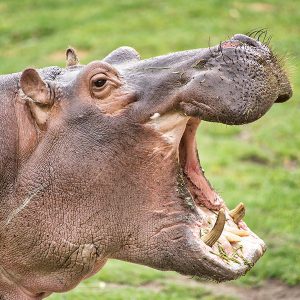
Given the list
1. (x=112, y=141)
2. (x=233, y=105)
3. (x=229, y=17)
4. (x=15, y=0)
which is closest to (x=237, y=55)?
(x=233, y=105)

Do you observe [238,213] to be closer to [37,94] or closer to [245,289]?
[37,94]

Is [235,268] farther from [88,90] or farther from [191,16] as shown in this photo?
[191,16]

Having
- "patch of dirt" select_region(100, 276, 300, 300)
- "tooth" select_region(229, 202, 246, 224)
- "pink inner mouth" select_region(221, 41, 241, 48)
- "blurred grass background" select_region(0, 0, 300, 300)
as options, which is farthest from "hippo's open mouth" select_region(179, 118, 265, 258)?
"patch of dirt" select_region(100, 276, 300, 300)

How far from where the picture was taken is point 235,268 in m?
4.16

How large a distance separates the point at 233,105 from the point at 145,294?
3636 mm

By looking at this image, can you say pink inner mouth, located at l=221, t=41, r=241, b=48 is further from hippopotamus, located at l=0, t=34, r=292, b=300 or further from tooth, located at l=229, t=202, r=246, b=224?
tooth, located at l=229, t=202, r=246, b=224

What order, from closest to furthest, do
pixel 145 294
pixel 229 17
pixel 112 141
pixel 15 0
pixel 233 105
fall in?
1. pixel 233 105
2. pixel 112 141
3. pixel 145 294
4. pixel 229 17
5. pixel 15 0

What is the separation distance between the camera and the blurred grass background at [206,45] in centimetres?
773

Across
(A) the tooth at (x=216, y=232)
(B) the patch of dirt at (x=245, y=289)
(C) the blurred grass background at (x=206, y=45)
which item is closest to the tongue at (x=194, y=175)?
(A) the tooth at (x=216, y=232)

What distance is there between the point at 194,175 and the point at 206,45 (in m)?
10.6

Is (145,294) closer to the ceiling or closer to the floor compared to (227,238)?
closer to the floor

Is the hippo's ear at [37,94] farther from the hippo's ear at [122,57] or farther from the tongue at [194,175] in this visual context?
the tongue at [194,175]

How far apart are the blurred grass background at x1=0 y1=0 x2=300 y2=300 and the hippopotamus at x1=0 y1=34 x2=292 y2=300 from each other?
0.54m

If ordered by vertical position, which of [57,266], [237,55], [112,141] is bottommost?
[57,266]
